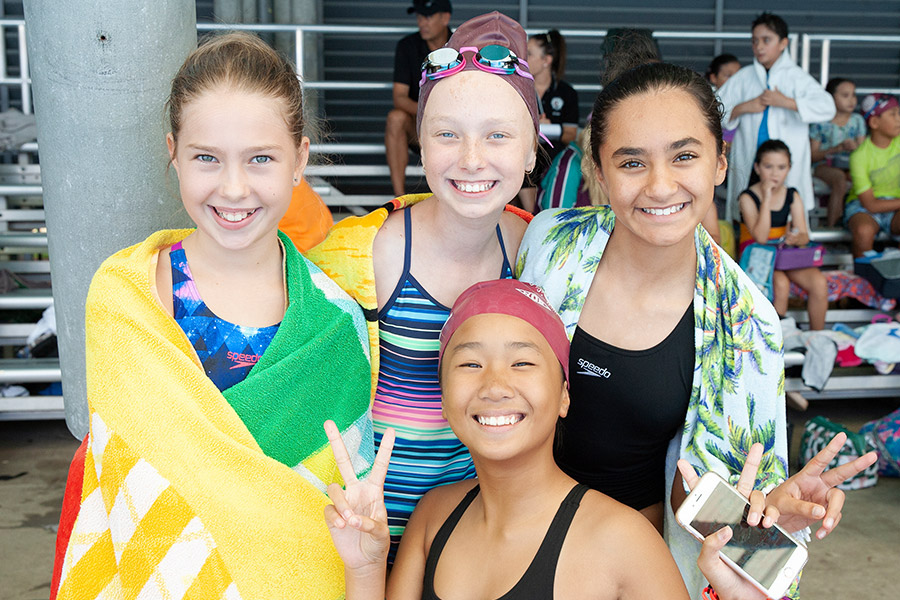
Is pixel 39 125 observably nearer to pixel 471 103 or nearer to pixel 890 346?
pixel 471 103

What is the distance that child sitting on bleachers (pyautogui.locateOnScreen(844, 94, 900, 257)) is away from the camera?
240 inches

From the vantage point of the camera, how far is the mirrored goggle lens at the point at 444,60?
1989 millimetres

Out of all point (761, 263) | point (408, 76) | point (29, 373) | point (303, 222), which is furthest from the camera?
point (408, 76)

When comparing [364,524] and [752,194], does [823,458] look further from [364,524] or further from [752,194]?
[752,194]

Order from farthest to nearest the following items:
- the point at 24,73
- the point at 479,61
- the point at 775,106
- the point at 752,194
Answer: the point at 24,73 → the point at 775,106 → the point at 752,194 → the point at 479,61

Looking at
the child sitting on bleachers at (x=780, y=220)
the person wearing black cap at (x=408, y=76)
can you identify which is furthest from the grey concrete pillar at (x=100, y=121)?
the child sitting on bleachers at (x=780, y=220)

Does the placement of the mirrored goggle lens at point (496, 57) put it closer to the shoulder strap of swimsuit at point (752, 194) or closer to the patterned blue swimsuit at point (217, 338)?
the patterned blue swimsuit at point (217, 338)

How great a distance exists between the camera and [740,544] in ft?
5.32

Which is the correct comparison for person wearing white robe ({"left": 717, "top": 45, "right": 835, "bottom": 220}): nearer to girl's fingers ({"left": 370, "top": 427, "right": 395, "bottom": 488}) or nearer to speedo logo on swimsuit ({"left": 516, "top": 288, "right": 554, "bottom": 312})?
speedo logo on swimsuit ({"left": 516, "top": 288, "right": 554, "bottom": 312})

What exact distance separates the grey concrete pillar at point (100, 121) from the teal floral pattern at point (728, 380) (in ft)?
4.19

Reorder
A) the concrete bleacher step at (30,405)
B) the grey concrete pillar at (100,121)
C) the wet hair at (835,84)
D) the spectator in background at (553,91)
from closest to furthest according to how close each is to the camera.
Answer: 1. the grey concrete pillar at (100,121)
2. the concrete bleacher step at (30,405)
3. the spectator in background at (553,91)
4. the wet hair at (835,84)

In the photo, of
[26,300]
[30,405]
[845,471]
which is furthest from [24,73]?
[845,471]

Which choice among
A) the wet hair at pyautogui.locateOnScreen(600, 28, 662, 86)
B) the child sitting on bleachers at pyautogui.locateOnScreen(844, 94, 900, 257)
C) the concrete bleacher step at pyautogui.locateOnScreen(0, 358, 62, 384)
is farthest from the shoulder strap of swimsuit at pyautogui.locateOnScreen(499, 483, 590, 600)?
the child sitting on bleachers at pyautogui.locateOnScreen(844, 94, 900, 257)

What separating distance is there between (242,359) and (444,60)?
849 mm
